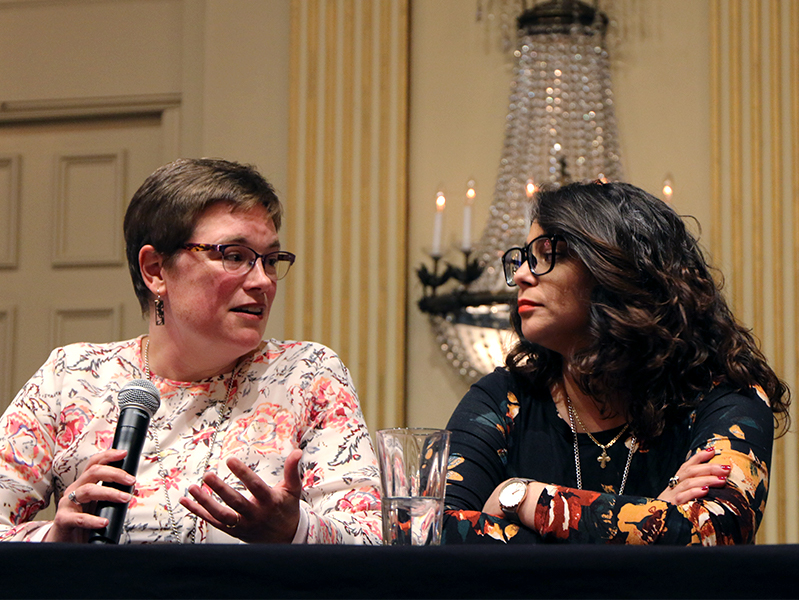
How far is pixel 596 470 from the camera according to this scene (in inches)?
63.0

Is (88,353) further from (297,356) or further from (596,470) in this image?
(596,470)

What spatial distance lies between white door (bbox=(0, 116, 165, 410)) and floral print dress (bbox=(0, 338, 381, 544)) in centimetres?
204

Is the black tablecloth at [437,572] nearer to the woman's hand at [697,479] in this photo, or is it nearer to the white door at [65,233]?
the woman's hand at [697,479]

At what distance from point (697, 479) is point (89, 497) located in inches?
33.9

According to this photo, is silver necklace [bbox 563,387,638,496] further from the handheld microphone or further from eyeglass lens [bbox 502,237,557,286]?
the handheld microphone

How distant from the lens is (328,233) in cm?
336

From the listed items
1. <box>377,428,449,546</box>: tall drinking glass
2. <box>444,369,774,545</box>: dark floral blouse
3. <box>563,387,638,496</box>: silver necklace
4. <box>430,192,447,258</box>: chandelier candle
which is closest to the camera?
<box>377,428,449,546</box>: tall drinking glass

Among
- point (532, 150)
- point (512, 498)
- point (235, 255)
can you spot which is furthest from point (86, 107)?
point (512, 498)

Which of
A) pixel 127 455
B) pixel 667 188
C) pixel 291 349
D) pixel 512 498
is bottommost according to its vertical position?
pixel 512 498

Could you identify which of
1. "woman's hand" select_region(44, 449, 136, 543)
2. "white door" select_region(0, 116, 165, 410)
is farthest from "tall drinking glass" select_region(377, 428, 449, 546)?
"white door" select_region(0, 116, 165, 410)

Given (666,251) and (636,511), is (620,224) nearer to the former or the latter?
(666,251)

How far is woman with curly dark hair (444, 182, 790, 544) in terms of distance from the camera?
1.55 meters

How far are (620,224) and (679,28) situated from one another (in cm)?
201

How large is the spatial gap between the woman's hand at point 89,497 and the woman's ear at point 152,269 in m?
0.56
